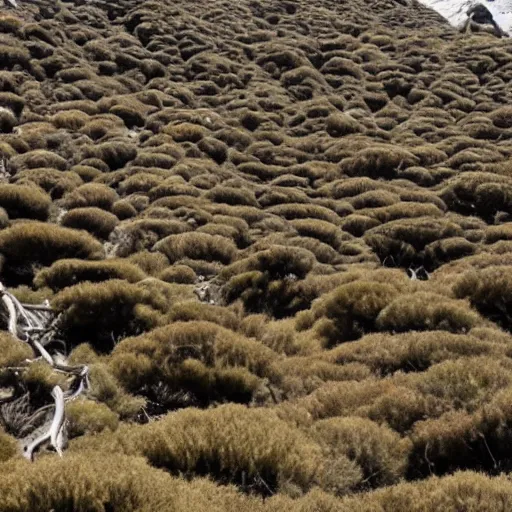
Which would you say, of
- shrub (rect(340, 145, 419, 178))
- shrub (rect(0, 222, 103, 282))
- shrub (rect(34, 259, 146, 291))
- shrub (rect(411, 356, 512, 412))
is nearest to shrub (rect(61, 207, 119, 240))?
shrub (rect(0, 222, 103, 282))

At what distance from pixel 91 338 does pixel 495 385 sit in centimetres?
526

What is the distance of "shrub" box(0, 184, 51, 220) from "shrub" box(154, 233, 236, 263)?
9.67 ft

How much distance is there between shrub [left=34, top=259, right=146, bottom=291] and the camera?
951cm

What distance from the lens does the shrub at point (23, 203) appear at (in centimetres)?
1267

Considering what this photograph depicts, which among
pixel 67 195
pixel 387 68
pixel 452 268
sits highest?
pixel 387 68

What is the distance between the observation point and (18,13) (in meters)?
28.8

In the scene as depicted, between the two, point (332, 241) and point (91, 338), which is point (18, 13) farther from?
point (91, 338)

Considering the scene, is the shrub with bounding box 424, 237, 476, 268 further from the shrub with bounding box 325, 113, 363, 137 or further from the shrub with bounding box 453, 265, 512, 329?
the shrub with bounding box 325, 113, 363, 137

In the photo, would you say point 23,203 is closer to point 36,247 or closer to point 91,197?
point 91,197

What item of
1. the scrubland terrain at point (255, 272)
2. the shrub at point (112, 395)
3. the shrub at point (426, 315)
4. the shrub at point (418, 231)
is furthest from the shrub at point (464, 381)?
the shrub at point (418, 231)

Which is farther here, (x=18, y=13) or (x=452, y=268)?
(x=18, y=13)

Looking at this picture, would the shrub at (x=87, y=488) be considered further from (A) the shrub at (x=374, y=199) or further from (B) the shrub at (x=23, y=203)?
(A) the shrub at (x=374, y=199)

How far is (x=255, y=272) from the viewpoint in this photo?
35.3ft

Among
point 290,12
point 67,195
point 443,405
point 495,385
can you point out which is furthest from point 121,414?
point 290,12
